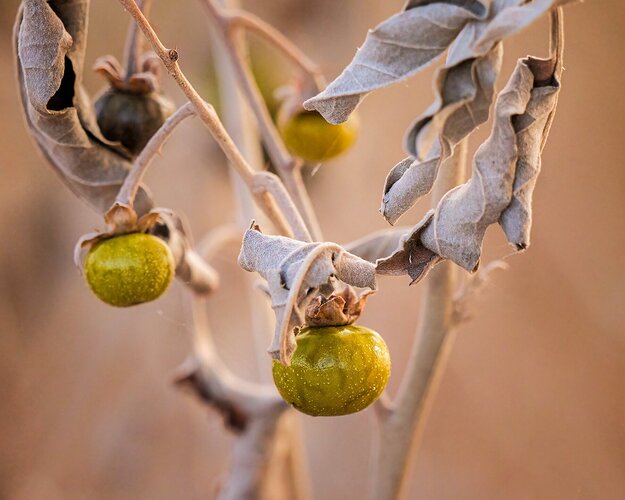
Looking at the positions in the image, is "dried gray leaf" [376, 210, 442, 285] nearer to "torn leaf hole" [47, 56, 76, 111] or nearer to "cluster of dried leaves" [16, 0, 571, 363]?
"cluster of dried leaves" [16, 0, 571, 363]

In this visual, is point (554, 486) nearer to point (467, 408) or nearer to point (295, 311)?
point (467, 408)

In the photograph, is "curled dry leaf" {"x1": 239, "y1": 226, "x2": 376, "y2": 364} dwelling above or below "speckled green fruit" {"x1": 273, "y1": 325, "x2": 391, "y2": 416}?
above

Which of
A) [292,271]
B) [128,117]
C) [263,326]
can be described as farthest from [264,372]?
[292,271]

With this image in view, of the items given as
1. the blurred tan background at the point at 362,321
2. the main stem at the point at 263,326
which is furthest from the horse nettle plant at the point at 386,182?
the blurred tan background at the point at 362,321

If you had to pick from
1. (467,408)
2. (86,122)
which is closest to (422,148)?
(86,122)

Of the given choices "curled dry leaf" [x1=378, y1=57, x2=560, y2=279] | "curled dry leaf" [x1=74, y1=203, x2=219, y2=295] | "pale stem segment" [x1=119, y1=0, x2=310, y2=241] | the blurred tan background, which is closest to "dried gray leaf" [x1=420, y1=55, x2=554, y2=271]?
"curled dry leaf" [x1=378, y1=57, x2=560, y2=279]

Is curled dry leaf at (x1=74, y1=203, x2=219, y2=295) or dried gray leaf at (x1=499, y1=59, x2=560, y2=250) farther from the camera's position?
curled dry leaf at (x1=74, y1=203, x2=219, y2=295)
